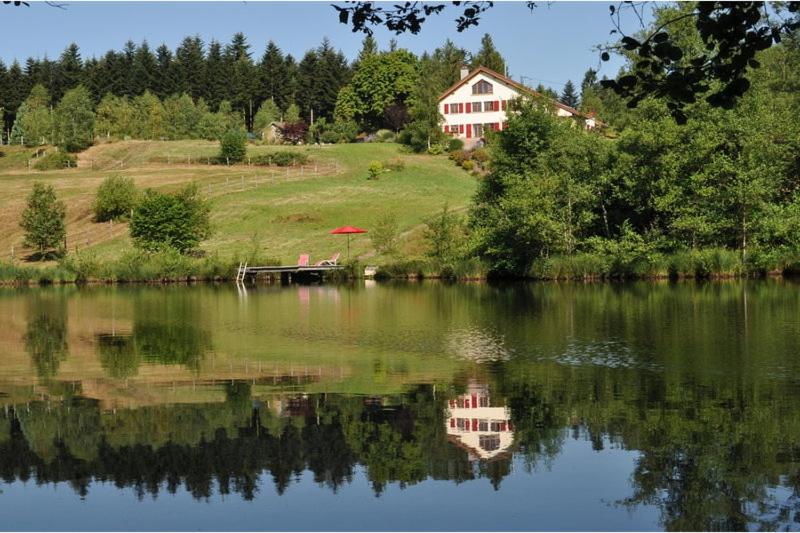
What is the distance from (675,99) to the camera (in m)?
10.9

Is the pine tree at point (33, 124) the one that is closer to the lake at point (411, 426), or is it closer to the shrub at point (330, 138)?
the shrub at point (330, 138)

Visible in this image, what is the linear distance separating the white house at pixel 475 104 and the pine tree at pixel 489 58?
32.4 m

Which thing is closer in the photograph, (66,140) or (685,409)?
(685,409)

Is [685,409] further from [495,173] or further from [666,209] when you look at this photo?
[495,173]

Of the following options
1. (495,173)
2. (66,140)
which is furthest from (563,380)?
(66,140)

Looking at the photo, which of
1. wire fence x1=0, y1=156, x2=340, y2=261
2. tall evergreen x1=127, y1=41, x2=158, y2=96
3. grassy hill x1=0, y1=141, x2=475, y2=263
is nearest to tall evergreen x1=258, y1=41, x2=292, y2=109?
tall evergreen x1=127, y1=41, x2=158, y2=96

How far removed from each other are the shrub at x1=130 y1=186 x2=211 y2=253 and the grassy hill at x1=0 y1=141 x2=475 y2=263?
9.08 ft

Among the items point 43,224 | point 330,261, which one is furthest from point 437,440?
point 43,224

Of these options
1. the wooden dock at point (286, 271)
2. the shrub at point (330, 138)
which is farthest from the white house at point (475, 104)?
the wooden dock at point (286, 271)

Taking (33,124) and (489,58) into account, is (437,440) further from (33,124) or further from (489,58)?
(489,58)

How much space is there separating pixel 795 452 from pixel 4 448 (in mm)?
11902

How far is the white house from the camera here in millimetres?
124375

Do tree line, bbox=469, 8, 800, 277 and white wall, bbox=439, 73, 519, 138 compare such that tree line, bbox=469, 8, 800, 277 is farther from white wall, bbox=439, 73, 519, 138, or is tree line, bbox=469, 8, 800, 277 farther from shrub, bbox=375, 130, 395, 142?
shrub, bbox=375, 130, 395, 142

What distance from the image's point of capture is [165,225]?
72.9m
